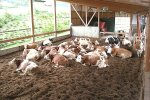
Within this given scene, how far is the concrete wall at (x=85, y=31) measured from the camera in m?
13.7

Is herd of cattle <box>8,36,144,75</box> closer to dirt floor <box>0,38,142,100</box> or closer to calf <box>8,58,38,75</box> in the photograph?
calf <box>8,58,38,75</box>

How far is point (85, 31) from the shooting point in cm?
1406

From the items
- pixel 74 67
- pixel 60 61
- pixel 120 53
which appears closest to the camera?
pixel 74 67

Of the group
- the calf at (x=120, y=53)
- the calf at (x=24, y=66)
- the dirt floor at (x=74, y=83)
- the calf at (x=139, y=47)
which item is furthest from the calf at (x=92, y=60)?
the calf at (x=139, y=47)

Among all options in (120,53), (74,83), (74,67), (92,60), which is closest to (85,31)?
→ (120,53)

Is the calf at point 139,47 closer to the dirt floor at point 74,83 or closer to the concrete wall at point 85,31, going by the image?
the dirt floor at point 74,83

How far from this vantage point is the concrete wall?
13703 millimetres

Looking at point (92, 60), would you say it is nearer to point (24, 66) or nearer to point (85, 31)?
point (24, 66)

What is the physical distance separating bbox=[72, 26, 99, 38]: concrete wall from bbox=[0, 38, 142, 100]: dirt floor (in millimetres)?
7321

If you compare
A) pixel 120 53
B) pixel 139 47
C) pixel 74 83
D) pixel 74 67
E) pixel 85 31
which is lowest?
pixel 74 83

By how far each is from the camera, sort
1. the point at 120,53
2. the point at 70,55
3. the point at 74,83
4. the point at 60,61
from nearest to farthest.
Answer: the point at 74,83 → the point at 60,61 → the point at 70,55 → the point at 120,53

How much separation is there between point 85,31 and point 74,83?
30.9 feet

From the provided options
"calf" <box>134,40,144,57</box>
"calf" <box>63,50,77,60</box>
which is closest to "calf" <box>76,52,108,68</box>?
"calf" <box>63,50,77,60</box>

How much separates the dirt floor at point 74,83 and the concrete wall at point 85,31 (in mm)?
7321
